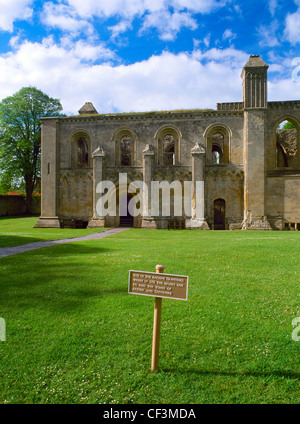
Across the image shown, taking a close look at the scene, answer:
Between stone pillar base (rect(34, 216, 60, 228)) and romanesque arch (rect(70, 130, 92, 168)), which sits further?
romanesque arch (rect(70, 130, 92, 168))

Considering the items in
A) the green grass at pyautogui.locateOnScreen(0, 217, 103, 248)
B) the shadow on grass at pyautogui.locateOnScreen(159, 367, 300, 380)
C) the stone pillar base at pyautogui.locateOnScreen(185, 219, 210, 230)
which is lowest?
the shadow on grass at pyautogui.locateOnScreen(159, 367, 300, 380)

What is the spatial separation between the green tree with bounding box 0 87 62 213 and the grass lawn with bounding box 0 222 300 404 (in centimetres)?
2987

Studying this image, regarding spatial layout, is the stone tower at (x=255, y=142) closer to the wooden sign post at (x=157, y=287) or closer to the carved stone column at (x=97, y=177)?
the carved stone column at (x=97, y=177)

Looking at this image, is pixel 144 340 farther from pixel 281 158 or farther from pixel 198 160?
pixel 281 158

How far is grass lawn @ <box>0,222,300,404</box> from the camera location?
3336 millimetres

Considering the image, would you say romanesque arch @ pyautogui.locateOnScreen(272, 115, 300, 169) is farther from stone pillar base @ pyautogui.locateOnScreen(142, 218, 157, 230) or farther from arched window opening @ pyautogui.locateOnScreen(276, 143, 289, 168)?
stone pillar base @ pyautogui.locateOnScreen(142, 218, 157, 230)

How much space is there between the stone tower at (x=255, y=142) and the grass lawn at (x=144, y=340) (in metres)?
16.3

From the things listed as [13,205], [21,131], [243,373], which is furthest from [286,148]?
[13,205]

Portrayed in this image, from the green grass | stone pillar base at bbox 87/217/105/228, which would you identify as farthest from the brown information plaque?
stone pillar base at bbox 87/217/105/228

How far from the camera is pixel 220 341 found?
4.28m

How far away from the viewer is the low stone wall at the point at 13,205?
38075mm

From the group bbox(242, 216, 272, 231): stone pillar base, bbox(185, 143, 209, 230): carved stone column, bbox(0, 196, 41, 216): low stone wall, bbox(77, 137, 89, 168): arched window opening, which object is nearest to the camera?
bbox(242, 216, 272, 231): stone pillar base

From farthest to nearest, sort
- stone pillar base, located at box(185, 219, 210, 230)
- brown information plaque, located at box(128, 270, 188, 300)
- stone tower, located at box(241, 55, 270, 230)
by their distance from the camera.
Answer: stone pillar base, located at box(185, 219, 210, 230) → stone tower, located at box(241, 55, 270, 230) → brown information plaque, located at box(128, 270, 188, 300)

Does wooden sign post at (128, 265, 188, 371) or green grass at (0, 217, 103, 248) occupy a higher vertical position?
wooden sign post at (128, 265, 188, 371)
